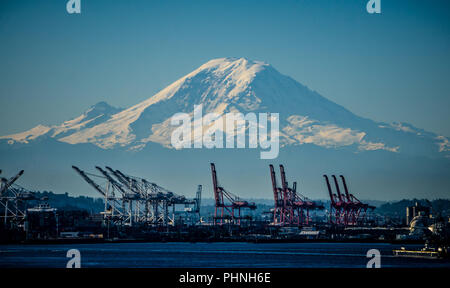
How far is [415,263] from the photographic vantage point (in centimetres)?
12319

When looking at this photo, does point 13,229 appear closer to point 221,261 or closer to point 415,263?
point 221,261

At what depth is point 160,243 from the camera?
653ft
